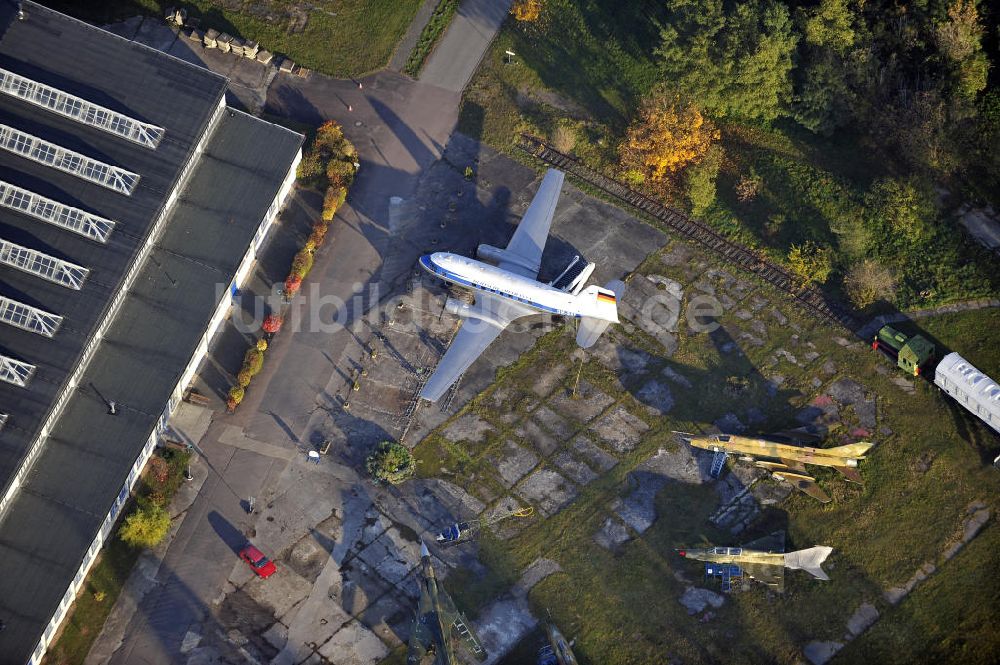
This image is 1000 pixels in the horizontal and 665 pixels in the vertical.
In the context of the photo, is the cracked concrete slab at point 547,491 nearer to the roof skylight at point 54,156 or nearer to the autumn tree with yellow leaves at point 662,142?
the autumn tree with yellow leaves at point 662,142

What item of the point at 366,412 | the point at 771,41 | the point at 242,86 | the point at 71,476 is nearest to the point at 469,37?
the point at 242,86

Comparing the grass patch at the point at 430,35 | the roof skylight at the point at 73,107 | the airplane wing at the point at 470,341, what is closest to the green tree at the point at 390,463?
the airplane wing at the point at 470,341

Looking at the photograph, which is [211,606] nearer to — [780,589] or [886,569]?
[780,589]

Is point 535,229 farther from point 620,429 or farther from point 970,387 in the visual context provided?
point 970,387

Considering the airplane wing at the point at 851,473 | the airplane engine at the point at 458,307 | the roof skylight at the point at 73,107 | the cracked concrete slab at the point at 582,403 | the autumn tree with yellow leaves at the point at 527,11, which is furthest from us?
the autumn tree with yellow leaves at the point at 527,11

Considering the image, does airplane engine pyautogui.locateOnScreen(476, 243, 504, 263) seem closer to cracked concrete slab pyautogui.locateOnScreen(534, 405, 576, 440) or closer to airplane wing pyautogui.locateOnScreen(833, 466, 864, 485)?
cracked concrete slab pyautogui.locateOnScreen(534, 405, 576, 440)

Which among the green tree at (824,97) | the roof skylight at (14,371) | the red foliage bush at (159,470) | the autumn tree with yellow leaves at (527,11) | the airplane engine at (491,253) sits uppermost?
the green tree at (824,97)

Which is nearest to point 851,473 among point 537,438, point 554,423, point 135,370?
point 554,423

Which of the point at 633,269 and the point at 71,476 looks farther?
the point at 633,269
